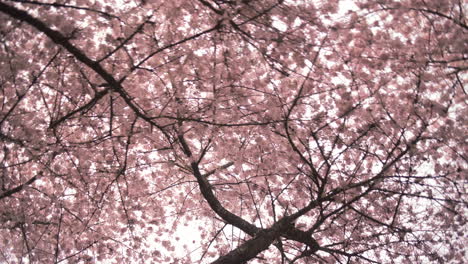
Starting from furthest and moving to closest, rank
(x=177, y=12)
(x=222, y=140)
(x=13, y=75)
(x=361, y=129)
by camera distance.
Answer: (x=222, y=140), (x=361, y=129), (x=177, y=12), (x=13, y=75)

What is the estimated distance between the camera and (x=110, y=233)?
884 centimetres

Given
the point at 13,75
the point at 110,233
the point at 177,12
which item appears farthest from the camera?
the point at 110,233

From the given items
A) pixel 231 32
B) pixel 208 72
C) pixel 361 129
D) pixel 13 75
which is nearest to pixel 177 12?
pixel 231 32

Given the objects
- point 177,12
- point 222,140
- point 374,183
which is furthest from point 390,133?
point 177,12

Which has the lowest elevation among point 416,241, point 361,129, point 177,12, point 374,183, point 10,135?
point 416,241

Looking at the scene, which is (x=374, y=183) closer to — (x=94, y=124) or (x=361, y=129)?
(x=361, y=129)

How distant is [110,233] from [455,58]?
6922 millimetres

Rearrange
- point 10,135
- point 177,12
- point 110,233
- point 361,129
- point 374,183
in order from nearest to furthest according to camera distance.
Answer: point 177,12 → point 10,135 → point 374,183 → point 361,129 → point 110,233

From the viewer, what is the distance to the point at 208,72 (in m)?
6.15

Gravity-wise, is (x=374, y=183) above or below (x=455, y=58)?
below

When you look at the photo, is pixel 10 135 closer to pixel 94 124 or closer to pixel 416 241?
pixel 94 124

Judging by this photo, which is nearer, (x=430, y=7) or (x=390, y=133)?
(x=430, y=7)

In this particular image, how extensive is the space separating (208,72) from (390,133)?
2.79m

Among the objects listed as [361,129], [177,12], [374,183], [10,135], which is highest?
[177,12]
